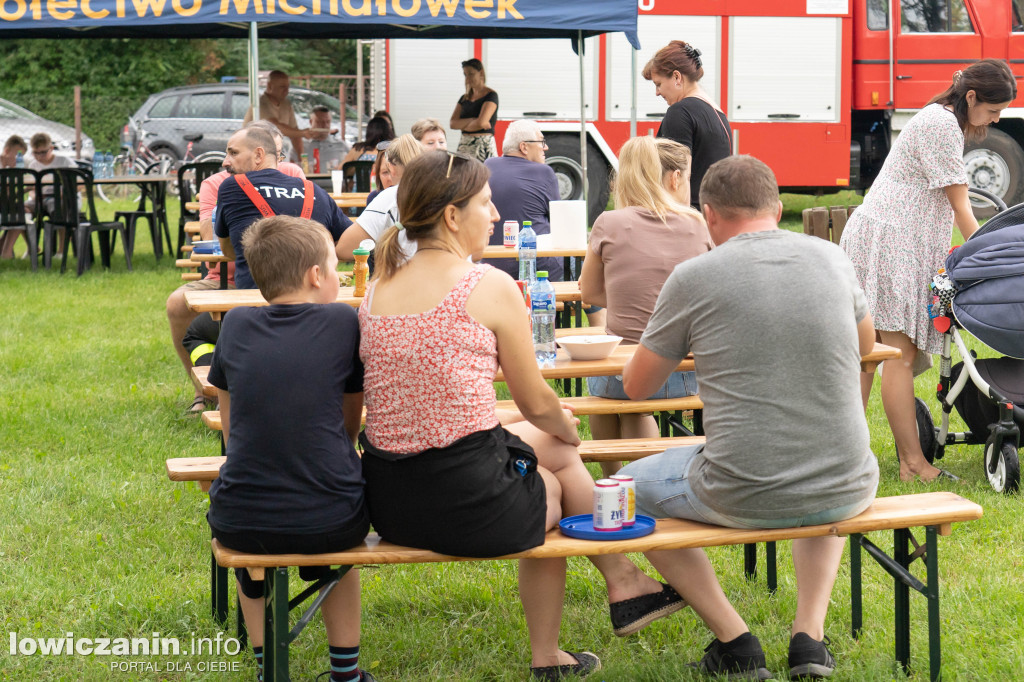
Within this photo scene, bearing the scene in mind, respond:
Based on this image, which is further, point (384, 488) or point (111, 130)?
point (111, 130)

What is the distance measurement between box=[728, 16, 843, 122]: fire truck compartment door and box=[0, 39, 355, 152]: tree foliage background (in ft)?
47.4

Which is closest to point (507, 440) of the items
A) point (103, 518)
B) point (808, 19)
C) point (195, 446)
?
point (103, 518)

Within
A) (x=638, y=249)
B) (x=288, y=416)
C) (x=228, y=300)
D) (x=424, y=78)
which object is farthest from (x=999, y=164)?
(x=288, y=416)

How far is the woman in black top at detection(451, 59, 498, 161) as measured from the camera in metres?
10.1

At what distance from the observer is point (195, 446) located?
16.4ft

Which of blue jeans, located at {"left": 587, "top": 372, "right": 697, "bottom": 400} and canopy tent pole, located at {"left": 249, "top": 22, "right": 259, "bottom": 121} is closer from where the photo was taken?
blue jeans, located at {"left": 587, "top": 372, "right": 697, "bottom": 400}

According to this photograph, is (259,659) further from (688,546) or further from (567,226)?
(567,226)

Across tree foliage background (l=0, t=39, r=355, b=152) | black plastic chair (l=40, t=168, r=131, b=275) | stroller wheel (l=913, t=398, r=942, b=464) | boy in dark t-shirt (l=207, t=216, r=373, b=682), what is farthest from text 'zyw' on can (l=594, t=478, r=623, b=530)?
tree foliage background (l=0, t=39, r=355, b=152)

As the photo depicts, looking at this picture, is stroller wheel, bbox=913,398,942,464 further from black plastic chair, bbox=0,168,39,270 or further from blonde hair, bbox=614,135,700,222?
black plastic chair, bbox=0,168,39,270

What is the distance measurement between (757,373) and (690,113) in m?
3.17

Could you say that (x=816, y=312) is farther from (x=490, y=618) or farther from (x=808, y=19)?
(x=808, y=19)

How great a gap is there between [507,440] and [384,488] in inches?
11.5

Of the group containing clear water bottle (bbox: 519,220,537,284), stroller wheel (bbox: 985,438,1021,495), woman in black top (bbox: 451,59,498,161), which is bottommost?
stroller wheel (bbox: 985,438,1021,495)

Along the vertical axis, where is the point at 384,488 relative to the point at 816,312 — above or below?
below
